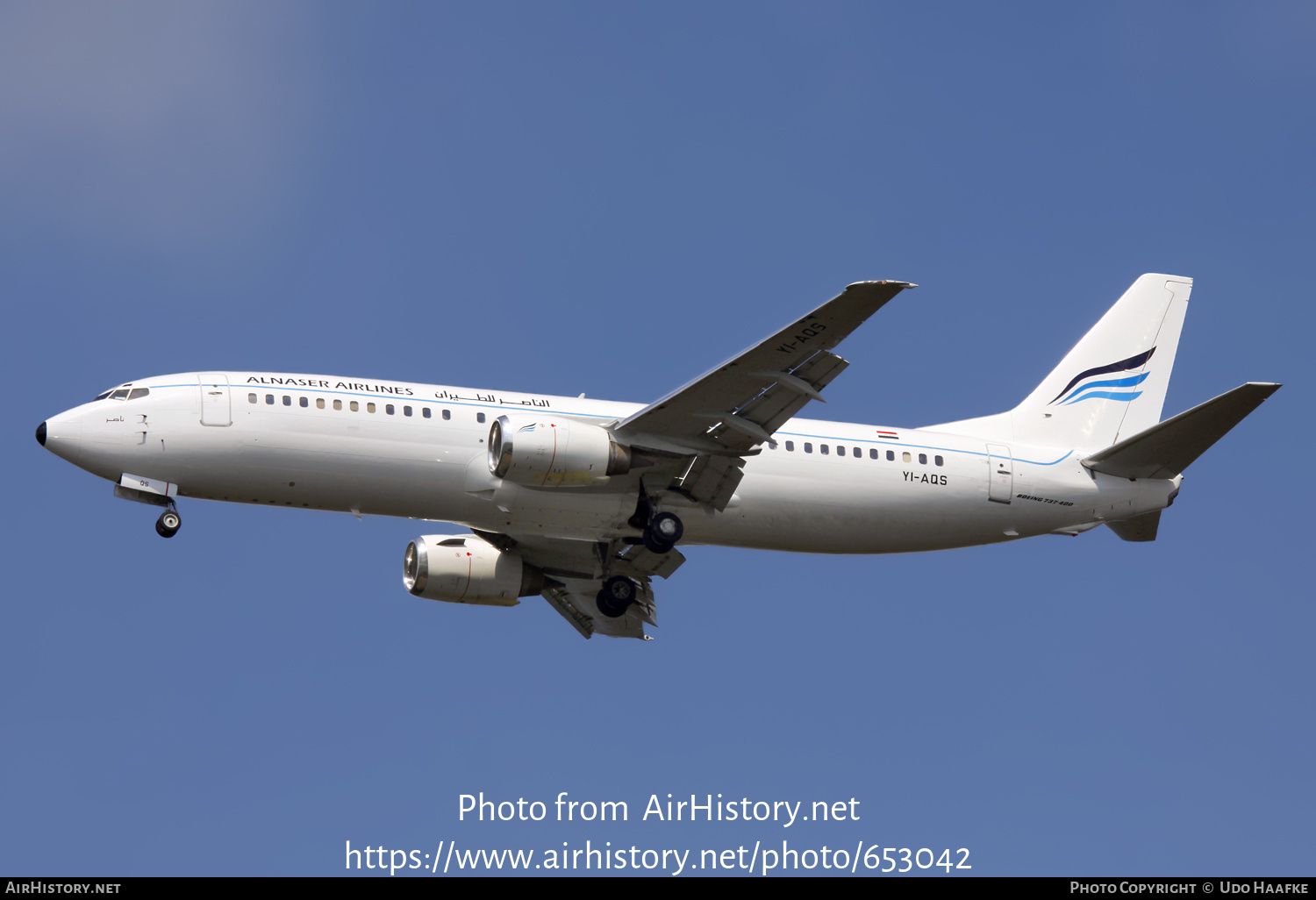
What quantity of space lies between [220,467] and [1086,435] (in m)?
21.8

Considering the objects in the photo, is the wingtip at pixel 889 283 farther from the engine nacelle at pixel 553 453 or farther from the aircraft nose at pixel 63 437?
the aircraft nose at pixel 63 437

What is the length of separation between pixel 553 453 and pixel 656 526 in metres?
3.30

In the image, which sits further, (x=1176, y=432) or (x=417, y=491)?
(x=1176, y=432)

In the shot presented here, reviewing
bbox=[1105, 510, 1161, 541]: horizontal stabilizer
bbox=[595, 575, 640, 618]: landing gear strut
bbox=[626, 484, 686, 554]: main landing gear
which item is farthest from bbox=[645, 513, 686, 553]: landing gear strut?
bbox=[1105, 510, 1161, 541]: horizontal stabilizer

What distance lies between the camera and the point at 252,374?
33.0 m

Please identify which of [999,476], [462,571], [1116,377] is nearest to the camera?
[999,476]

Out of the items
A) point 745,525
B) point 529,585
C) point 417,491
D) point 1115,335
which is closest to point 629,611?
point 529,585

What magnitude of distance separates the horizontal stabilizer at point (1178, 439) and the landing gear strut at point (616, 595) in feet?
38.9

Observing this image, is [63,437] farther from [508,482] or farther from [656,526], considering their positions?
[656,526]

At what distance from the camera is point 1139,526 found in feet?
124

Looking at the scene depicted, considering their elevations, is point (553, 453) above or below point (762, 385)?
below

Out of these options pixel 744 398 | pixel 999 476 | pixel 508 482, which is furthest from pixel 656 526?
pixel 999 476

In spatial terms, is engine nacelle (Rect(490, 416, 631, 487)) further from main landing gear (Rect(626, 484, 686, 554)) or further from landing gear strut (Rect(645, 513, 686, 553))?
landing gear strut (Rect(645, 513, 686, 553))

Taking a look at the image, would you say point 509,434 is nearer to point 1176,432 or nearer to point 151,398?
point 151,398
